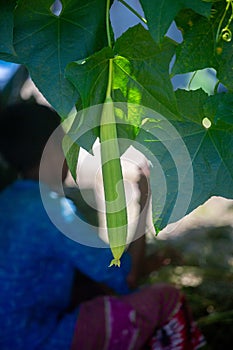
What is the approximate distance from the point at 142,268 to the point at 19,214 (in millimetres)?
362

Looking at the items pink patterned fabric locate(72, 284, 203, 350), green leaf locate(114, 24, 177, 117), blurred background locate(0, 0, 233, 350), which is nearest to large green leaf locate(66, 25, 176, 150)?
green leaf locate(114, 24, 177, 117)

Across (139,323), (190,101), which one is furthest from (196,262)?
(190,101)

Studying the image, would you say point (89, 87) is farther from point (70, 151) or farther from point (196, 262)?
point (196, 262)

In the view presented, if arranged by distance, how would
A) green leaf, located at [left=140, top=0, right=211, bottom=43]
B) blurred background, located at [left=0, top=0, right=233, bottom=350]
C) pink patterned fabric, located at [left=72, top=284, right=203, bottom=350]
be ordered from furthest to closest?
1. blurred background, located at [left=0, top=0, right=233, bottom=350]
2. pink patterned fabric, located at [left=72, top=284, right=203, bottom=350]
3. green leaf, located at [left=140, top=0, right=211, bottom=43]

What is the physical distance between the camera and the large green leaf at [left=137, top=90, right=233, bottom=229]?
Answer: 47 centimetres

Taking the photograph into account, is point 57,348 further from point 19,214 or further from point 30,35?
point 30,35

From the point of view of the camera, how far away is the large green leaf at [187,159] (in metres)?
0.47

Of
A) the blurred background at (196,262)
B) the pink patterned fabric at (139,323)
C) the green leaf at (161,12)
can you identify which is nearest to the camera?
the green leaf at (161,12)

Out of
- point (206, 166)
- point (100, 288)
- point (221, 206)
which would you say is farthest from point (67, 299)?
point (206, 166)

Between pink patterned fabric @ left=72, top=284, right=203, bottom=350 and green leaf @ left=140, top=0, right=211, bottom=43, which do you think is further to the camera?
pink patterned fabric @ left=72, top=284, right=203, bottom=350

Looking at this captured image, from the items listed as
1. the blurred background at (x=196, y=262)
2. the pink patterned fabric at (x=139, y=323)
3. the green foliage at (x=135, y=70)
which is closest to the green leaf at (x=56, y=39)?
the green foliage at (x=135, y=70)

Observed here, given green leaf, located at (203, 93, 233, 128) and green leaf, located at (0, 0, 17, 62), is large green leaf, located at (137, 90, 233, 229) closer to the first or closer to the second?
green leaf, located at (203, 93, 233, 128)

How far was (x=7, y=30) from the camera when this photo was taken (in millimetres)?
461

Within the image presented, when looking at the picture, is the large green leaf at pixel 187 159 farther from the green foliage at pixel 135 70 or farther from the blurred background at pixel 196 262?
the blurred background at pixel 196 262
